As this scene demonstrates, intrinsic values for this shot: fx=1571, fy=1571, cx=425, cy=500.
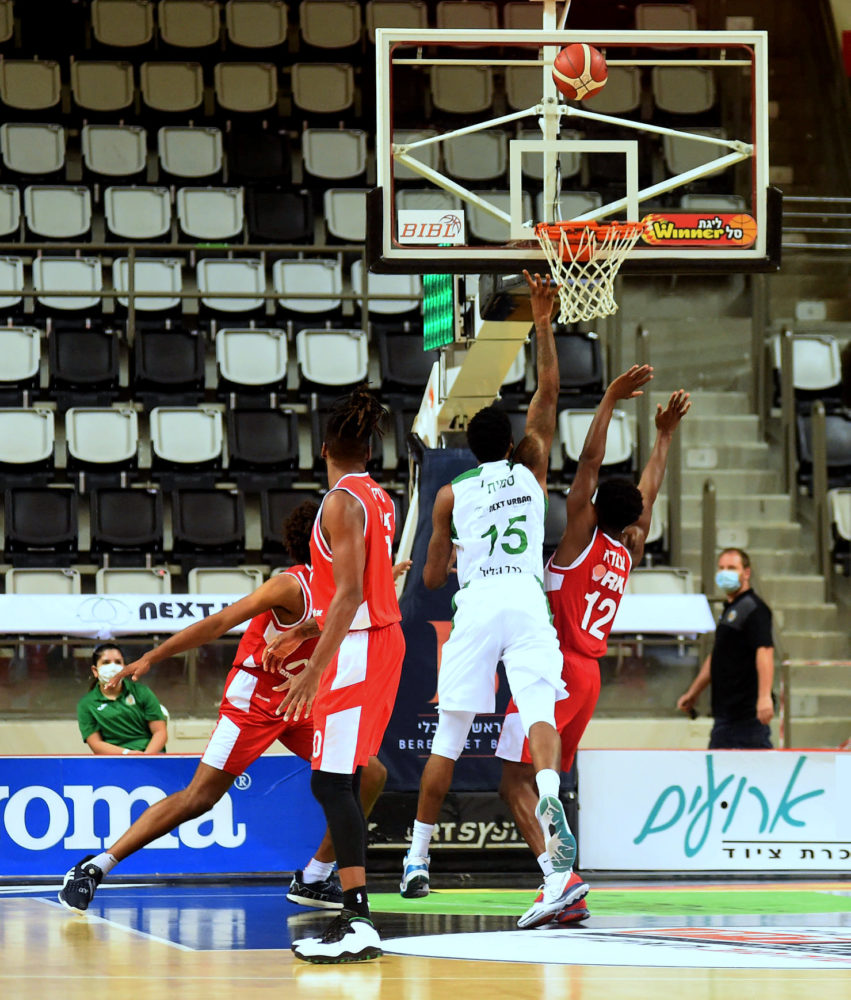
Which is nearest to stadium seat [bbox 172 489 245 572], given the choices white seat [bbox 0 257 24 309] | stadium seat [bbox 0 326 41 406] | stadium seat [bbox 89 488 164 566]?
stadium seat [bbox 89 488 164 566]

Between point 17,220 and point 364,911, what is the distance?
38.1 feet

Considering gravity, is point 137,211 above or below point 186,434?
above

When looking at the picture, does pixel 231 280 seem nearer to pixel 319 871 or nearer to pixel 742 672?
pixel 742 672

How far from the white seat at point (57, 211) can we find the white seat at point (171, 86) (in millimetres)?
1712

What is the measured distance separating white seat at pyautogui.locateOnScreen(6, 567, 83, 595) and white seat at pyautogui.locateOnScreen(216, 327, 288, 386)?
2.90 m

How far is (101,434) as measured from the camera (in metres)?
13.9

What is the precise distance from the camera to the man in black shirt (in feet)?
32.2

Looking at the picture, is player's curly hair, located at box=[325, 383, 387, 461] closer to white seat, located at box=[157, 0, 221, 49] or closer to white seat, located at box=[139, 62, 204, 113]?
white seat, located at box=[139, 62, 204, 113]

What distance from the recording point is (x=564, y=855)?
5992mm

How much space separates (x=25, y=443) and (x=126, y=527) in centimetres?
130

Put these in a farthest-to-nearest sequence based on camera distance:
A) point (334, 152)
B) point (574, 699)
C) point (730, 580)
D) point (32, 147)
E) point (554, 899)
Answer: point (334, 152) → point (32, 147) → point (730, 580) → point (574, 699) → point (554, 899)

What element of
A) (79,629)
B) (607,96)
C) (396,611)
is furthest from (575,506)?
(607,96)

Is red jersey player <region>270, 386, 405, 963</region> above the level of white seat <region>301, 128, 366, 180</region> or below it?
below

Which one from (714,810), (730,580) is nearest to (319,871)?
(714,810)
